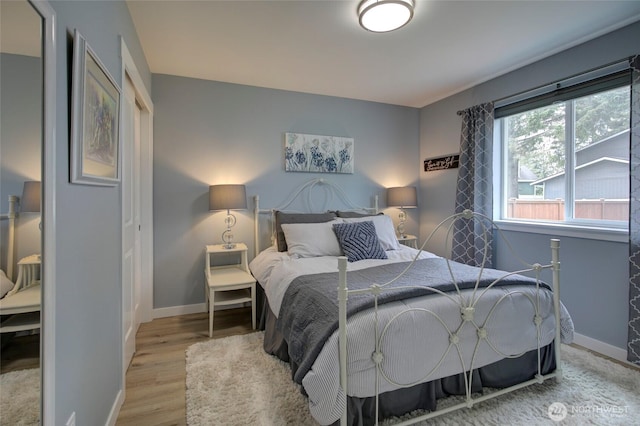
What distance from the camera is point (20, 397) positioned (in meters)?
0.84

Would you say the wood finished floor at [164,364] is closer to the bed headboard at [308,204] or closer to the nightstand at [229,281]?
the nightstand at [229,281]

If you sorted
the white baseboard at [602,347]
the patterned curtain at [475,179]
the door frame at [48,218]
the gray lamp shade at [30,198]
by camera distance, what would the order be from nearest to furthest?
the gray lamp shade at [30,198], the door frame at [48,218], the white baseboard at [602,347], the patterned curtain at [475,179]

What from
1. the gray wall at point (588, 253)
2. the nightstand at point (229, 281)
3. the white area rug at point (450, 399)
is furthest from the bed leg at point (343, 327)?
the gray wall at point (588, 253)

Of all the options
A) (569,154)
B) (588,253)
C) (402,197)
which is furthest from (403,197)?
(588,253)

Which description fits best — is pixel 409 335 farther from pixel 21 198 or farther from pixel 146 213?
pixel 146 213

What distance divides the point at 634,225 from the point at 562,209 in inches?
24.5

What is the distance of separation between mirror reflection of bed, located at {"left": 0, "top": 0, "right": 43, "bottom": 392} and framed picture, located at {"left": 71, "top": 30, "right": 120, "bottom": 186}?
0.28m

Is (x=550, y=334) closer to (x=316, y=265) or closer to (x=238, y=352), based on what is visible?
(x=316, y=265)

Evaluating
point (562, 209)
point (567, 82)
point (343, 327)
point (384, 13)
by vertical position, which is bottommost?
point (343, 327)

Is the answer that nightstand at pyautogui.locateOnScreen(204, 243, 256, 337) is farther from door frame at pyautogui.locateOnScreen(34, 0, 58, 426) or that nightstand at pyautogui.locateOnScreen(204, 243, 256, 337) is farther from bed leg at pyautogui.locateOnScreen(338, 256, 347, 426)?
door frame at pyautogui.locateOnScreen(34, 0, 58, 426)

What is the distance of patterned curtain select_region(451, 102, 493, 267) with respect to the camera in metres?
3.30

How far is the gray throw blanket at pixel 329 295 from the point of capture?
5.20ft

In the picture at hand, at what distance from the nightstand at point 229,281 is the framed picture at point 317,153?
114 cm

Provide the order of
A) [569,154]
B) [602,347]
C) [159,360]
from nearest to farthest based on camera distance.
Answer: [159,360] < [602,347] < [569,154]
